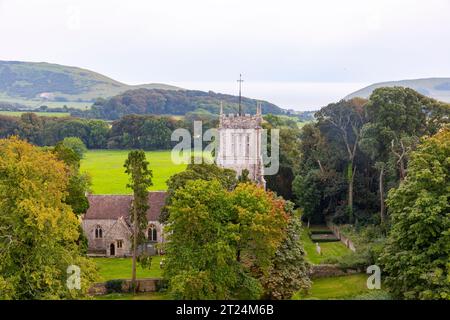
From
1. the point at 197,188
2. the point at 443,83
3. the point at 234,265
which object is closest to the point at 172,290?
the point at 234,265

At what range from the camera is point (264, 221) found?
3002cm

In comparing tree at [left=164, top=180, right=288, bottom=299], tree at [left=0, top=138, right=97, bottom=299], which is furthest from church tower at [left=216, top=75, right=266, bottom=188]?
tree at [left=0, top=138, right=97, bottom=299]

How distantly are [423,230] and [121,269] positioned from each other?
79.1 feet

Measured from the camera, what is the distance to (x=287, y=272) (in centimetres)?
3288

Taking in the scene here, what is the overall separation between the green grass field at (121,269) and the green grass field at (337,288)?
36.5 ft

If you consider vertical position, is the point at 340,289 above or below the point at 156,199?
below

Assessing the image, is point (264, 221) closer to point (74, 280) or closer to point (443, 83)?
point (74, 280)

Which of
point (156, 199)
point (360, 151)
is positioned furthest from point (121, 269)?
point (360, 151)

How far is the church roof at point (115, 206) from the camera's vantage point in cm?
4853

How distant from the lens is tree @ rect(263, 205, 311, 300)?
32062mm

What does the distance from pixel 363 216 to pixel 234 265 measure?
1067 inches

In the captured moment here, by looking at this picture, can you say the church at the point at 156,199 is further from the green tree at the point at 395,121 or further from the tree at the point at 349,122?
the green tree at the point at 395,121

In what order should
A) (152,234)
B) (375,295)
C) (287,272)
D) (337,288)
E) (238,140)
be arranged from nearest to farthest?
(375,295), (287,272), (337,288), (152,234), (238,140)

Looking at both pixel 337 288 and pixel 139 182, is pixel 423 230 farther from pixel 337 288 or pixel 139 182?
pixel 139 182
